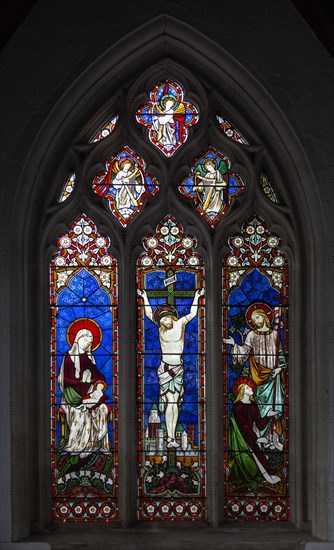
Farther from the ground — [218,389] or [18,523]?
[218,389]

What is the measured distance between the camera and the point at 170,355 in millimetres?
6320

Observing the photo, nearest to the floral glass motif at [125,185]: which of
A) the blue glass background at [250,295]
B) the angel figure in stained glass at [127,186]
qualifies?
the angel figure in stained glass at [127,186]

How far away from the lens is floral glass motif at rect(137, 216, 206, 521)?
246 inches

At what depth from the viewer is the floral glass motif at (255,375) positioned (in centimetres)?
625

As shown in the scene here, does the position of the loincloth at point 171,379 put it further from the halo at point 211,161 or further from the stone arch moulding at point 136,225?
the halo at point 211,161

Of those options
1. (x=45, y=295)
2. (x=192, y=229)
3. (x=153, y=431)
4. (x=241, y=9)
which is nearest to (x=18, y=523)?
(x=153, y=431)

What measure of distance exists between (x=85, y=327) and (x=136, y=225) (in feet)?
2.38

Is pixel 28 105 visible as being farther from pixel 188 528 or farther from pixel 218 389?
pixel 188 528

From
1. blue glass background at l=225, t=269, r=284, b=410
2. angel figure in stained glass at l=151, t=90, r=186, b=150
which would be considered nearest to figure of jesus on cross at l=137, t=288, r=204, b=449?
blue glass background at l=225, t=269, r=284, b=410

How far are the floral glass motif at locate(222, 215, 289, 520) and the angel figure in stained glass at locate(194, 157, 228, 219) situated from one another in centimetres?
23

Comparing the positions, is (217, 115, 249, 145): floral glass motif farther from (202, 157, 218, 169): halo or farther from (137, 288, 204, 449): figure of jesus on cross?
(137, 288, 204, 449): figure of jesus on cross

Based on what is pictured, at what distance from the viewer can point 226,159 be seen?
254 inches

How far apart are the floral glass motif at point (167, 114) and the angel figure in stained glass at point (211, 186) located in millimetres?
247

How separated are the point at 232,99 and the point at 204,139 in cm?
31
